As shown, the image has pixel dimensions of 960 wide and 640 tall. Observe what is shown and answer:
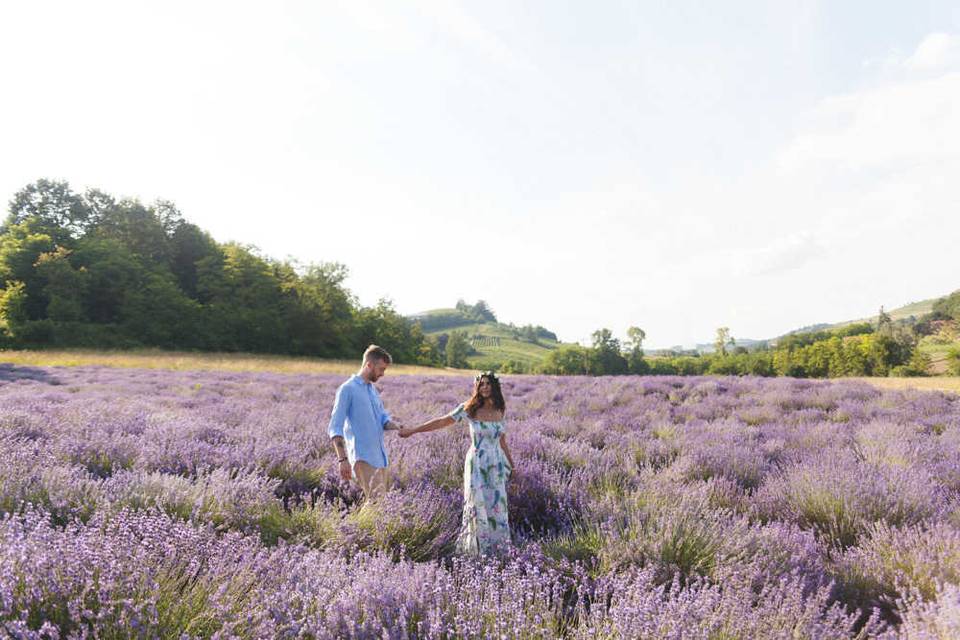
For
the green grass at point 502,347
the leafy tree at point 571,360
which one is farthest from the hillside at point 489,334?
the leafy tree at point 571,360

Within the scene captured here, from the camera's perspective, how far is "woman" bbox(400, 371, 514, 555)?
3.07m

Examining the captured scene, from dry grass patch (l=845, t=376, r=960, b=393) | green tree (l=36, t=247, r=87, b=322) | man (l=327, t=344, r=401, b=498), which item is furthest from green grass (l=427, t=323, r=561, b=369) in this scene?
man (l=327, t=344, r=401, b=498)

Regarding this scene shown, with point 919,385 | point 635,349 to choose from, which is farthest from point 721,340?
point 919,385

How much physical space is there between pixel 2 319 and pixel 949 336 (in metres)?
73.0

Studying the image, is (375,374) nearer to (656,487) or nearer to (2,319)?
(656,487)

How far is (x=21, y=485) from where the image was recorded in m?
2.82

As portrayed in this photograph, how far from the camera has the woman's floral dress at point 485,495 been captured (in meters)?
3.05

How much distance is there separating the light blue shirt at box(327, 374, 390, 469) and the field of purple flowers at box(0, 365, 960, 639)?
386 mm

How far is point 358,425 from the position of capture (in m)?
3.74

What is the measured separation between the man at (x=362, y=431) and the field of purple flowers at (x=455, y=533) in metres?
0.25

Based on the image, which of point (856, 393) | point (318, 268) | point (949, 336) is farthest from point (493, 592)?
point (949, 336)

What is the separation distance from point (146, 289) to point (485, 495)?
135ft

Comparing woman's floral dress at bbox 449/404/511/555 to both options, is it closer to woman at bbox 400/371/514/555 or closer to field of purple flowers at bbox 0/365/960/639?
woman at bbox 400/371/514/555

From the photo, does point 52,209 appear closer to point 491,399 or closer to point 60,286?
point 60,286
